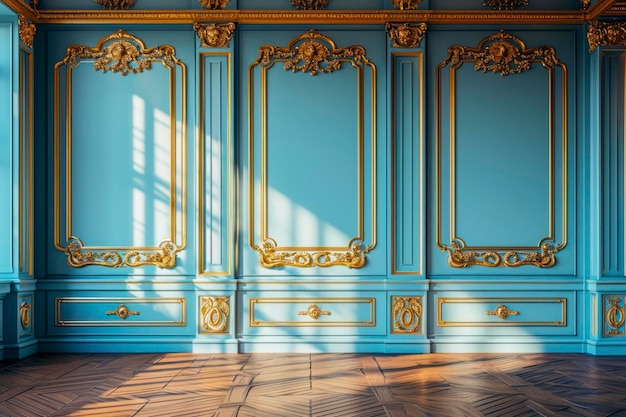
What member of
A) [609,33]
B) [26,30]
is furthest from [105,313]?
[609,33]

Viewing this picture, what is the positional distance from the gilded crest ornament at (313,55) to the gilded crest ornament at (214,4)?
0.52m

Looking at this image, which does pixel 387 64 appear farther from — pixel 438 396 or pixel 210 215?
pixel 438 396

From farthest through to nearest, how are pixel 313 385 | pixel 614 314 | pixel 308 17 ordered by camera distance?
pixel 308 17 → pixel 614 314 → pixel 313 385

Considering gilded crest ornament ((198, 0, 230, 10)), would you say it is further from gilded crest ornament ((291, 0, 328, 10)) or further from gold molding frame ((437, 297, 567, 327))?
gold molding frame ((437, 297, 567, 327))

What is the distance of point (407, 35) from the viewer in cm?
589

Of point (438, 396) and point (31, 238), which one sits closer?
point (438, 396)

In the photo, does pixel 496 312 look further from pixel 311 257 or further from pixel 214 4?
pixel 214 4

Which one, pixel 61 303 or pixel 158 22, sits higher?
pixel 158 22

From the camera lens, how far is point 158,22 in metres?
5.94

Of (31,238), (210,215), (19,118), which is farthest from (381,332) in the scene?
(19,118)

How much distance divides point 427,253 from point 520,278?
2.84 ft

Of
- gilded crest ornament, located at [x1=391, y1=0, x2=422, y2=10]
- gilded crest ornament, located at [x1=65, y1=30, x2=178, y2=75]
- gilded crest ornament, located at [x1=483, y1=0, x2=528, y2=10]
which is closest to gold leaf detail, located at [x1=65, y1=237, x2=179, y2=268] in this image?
gilded crest ornament, located at [x1=65, y1=30, x2=178, y2=75]

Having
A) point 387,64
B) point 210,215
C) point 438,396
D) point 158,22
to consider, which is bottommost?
point 438,396

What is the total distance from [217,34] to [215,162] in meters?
1.15
